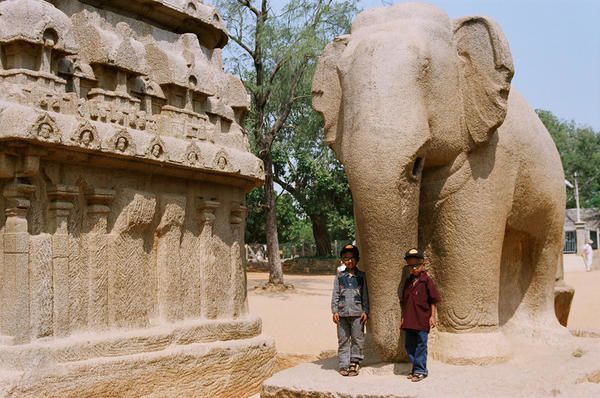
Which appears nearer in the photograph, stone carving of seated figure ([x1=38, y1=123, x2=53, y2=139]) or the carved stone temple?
stone carving of seated figure ([x1=38, y1=123, x2=53, y2=139])

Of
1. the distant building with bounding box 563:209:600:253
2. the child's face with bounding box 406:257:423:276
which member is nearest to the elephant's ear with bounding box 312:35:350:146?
the child's face with bounding box 406:257:423:276

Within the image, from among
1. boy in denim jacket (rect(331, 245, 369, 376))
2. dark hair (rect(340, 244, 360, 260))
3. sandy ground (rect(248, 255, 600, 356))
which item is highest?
dark hair (rect(340, 244, 360, 260))

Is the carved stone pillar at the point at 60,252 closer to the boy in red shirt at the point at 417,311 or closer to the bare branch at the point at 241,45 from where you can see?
the boy in red shirt at the point at 417,311

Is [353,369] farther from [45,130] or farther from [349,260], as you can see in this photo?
[45,130]

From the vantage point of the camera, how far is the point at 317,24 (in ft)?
63.4

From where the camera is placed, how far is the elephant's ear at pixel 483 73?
4418mm

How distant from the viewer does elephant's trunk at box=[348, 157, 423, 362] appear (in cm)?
394

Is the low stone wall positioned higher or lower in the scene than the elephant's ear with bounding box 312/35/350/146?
lower

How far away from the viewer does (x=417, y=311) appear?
4.10m

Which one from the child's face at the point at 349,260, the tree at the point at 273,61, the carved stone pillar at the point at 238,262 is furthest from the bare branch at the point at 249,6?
the child's face at the point at 349,260

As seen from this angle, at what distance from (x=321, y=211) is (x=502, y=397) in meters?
24.5

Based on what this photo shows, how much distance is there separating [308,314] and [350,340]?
34.5 feet

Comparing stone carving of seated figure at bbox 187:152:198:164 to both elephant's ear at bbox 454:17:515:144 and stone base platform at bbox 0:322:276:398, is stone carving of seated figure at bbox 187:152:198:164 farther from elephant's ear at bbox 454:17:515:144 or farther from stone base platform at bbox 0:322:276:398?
elephant's ear at bbox 454:17:515:144

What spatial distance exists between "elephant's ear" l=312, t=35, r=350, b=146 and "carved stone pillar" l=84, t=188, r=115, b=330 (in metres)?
2.31
